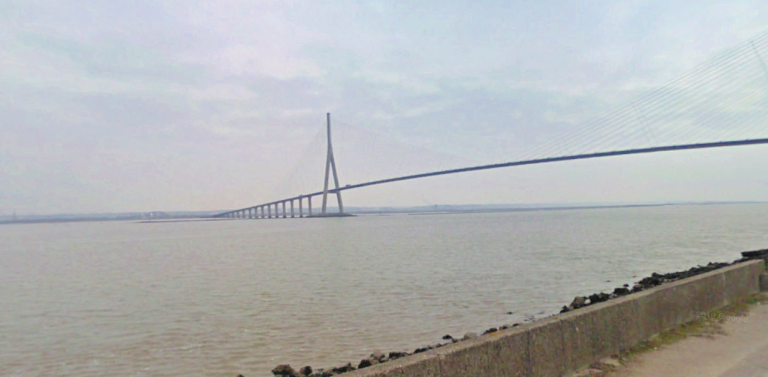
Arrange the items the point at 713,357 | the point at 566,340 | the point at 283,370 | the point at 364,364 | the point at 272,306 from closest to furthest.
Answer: the point at 566,340 < the point at 713,357 < the point at 364,364 < the point at 283,370 < the point at 272,306

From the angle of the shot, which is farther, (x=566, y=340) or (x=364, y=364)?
(x=364, y=364)

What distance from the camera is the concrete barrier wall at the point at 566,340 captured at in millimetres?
2979

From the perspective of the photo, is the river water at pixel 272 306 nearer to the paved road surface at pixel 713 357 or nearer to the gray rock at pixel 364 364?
the gray rock at pixel 364 364

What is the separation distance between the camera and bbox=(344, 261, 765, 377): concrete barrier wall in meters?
2.98

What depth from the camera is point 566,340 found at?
361 cm

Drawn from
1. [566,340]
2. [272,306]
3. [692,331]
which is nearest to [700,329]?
[692,331]

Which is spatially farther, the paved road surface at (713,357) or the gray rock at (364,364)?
the gray rock at (364,364)

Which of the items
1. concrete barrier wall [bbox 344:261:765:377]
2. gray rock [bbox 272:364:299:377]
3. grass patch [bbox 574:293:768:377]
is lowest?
gray rock [bbox 272:364:299:377]

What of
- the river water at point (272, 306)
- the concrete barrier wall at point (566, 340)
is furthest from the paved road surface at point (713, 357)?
the river water at point (272, 306)

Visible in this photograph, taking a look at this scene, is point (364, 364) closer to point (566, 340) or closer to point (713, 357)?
point (566, 340)

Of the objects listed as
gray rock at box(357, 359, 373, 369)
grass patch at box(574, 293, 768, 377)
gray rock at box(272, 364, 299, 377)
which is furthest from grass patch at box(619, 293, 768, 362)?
gray rock at box(272, 364, 299, 377)

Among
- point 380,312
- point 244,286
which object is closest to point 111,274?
point 244,286

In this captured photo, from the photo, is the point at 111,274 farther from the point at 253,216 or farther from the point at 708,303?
the point at 253,216

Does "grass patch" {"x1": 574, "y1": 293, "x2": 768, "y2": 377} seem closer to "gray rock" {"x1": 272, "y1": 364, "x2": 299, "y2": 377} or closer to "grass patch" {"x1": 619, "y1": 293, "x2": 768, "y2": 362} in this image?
"grass patch" {"x1": 619, "y1": 293, "x2": 768, "y2": 362}
